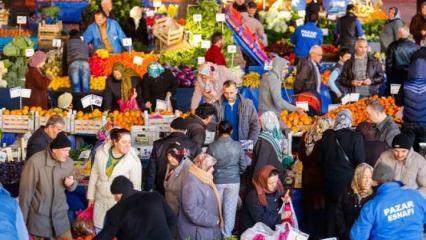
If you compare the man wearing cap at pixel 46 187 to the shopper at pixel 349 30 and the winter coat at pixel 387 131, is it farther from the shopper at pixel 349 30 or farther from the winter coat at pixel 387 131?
the shopper at pixel 349 30

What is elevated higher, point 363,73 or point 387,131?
point 363,73

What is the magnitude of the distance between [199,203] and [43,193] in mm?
1328

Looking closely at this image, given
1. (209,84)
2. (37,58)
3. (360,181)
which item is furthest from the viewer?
(37,58)

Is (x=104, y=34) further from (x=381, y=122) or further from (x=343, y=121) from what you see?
(x=343, y=121)

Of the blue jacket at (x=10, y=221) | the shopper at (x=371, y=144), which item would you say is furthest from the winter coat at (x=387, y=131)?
the blue jacket at (x=10, y=221)

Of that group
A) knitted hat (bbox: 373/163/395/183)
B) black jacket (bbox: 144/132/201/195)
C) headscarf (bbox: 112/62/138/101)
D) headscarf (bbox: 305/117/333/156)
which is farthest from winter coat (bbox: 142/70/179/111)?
knitted hat (bbox: 373/163/395/183)

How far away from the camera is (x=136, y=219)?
8609 mm

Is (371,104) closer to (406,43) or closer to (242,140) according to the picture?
(242,140)

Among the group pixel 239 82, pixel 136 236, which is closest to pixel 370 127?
pixel 136 236

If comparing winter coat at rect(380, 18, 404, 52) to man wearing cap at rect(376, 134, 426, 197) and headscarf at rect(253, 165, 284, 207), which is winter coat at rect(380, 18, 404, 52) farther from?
headscarf at rect(253, 165, 284, 207)

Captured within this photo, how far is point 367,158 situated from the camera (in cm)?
1102

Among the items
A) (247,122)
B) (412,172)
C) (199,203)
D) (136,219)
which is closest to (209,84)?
(247,122)

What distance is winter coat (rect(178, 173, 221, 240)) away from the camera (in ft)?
33.3

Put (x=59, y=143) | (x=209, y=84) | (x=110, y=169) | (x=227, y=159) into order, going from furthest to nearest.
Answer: (x=209, y=84), (x=227, y=159), (x=110, y=169), (x=59, y=143)
